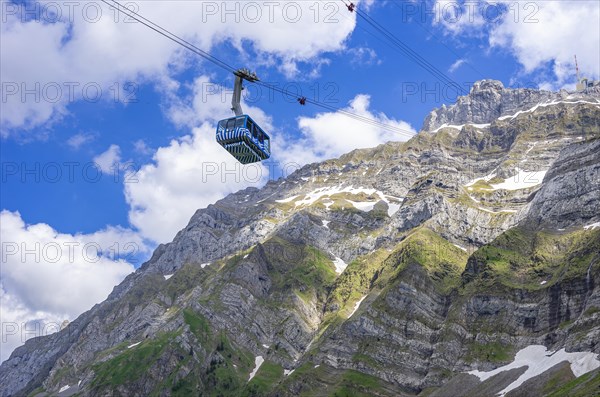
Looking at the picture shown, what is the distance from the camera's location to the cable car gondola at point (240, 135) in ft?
233

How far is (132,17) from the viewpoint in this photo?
52.1m

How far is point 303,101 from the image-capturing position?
73812 millimetres

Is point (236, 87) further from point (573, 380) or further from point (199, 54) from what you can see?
point (573, 380)

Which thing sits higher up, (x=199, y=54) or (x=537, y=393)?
(x=199, y=54)

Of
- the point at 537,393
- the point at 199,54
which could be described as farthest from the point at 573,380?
the point at 199,54

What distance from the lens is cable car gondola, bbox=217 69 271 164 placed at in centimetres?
7100

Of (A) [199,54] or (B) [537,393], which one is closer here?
(A) [199,54]

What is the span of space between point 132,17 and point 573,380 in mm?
174578

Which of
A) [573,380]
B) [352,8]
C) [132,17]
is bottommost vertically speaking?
[573,380]

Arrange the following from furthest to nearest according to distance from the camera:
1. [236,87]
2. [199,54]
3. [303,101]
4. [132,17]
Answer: [303,101] → [236,87] → [199,54] → [132,17]

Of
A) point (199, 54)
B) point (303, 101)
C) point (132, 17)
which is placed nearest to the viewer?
point (132, 17)

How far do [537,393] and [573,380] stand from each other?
56.8 ft

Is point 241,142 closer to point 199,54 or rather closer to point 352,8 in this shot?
point 199,54

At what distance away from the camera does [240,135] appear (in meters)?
71.2
